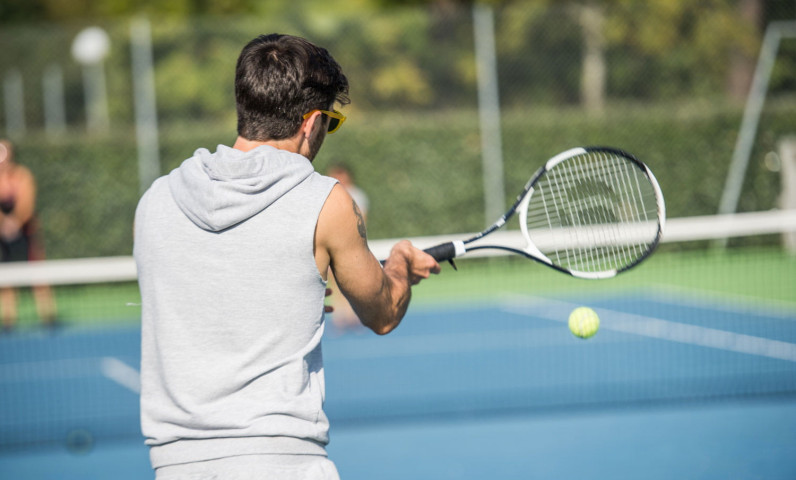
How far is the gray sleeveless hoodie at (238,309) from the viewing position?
1.78 meters

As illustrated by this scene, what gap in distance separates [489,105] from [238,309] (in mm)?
11203

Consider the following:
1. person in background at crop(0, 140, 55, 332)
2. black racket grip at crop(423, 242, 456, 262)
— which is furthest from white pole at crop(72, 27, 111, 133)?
black racket grip at crop(423, 242, 456, 262)

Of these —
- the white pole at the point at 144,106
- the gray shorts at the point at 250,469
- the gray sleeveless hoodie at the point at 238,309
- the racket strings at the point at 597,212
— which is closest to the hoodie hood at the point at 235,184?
the gray sleeveless hoodie at the point at 238,309

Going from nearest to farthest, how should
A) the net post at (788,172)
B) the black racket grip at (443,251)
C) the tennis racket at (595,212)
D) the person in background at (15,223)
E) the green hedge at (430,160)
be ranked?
the black racket grip at (443,251)
the tennis racket at (595,212)
the person in background at (15,223)
the green hedge at (430,160)
the net post at (788,172)

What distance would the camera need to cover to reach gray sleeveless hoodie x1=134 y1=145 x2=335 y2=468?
1781mm

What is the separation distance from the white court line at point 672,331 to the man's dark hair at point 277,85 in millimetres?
6054

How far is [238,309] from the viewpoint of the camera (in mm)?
1797

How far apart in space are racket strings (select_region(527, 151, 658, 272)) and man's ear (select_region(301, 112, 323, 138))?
1685 mm

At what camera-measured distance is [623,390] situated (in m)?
6.32

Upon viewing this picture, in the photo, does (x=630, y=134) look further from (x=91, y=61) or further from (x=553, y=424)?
(x=553, y=424)

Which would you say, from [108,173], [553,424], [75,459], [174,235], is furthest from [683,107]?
[174,235]

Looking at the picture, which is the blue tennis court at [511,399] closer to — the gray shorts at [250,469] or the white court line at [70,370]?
the white court line at [70,370]

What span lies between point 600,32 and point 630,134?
5.32 feet

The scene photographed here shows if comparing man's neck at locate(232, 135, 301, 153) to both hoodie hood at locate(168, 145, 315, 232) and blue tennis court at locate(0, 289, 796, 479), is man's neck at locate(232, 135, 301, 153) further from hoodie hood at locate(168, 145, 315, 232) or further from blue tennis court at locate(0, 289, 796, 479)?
blue tennis court at locate(0, 289, 796, 479)
